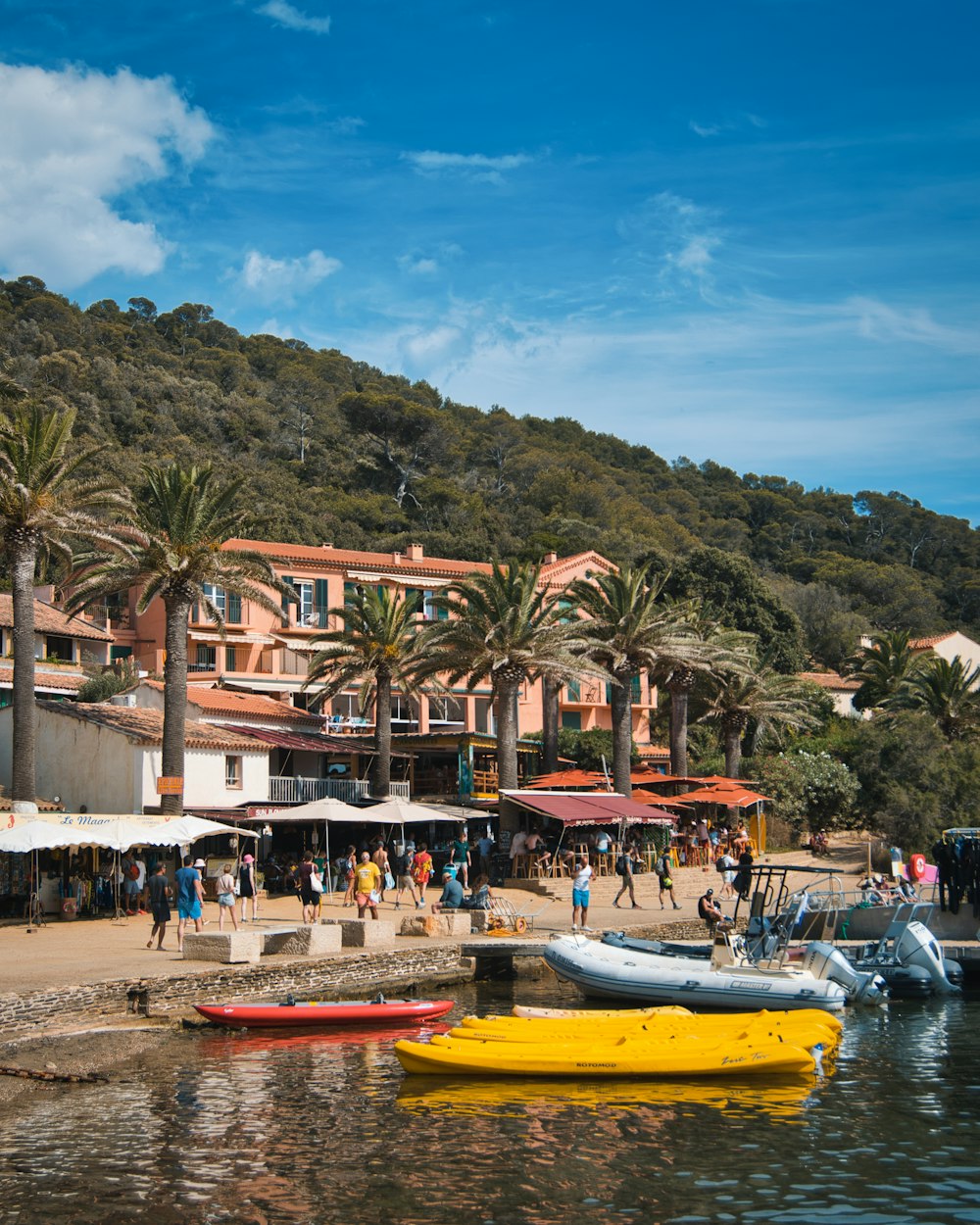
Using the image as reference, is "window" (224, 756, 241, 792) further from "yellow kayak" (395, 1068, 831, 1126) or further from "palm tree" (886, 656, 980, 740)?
"palm tree" (886, 656, 980, 740)

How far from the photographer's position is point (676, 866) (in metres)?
44.5

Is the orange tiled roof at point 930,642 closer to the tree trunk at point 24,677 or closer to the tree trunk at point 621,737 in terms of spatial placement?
the tree trunk at point 621,737

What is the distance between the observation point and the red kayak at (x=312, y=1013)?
21828 mm

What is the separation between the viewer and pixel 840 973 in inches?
993

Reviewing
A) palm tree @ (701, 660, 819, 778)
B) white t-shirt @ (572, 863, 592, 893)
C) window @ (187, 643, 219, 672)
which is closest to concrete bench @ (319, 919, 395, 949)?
white t-shirt @ (572, 863, 592, 893)

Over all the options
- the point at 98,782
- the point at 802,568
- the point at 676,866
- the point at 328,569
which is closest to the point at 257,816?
the point at 98,782

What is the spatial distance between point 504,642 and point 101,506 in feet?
46.9

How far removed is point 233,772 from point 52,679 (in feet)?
44.3

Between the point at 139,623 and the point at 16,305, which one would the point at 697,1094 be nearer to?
the point at 139,623

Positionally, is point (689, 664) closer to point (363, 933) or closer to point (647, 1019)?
point (363, 933)

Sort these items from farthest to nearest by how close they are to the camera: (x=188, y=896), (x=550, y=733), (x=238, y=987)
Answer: (x=550, y=733), (x=188, y=896), (x=238, y=987)

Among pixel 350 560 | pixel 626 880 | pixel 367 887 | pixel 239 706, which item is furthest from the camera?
pixel 350 560

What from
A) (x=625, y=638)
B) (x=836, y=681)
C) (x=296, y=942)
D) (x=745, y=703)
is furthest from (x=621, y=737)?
(x=836, y=681)

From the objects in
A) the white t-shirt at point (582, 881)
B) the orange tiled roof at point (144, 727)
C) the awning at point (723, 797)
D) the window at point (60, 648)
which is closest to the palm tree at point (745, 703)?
the awning at point (723, 797)
